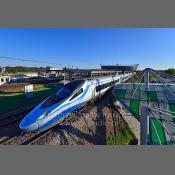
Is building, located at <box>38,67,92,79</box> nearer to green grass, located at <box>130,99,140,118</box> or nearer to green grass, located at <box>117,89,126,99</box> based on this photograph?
green grass, located at <box>117,89,126,99</box>

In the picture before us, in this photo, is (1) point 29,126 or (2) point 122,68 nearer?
(1) point 29,126

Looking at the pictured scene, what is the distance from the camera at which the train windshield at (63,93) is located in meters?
14.1

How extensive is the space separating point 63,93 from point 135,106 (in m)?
6.15

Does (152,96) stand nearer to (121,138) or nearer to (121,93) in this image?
(121,93)

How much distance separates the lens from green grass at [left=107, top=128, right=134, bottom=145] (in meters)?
14.1

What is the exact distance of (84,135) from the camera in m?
13.3

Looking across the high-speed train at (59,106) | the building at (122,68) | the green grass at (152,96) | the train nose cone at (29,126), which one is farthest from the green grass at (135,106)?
the building at (122,68)

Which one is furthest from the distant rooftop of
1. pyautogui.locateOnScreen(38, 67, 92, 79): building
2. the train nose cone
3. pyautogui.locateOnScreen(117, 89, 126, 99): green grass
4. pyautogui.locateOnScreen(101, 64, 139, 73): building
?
the train nose cone

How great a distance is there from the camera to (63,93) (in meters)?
15.3

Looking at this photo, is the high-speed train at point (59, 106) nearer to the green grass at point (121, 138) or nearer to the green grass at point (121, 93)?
the green grass at point (121, 93)

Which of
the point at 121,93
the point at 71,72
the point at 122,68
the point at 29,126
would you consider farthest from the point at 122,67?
the point at 29,126

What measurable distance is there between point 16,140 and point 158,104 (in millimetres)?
11174

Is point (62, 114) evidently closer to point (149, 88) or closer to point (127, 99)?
point (127, 99)

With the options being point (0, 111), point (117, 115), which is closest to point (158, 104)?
point (117, 115)
